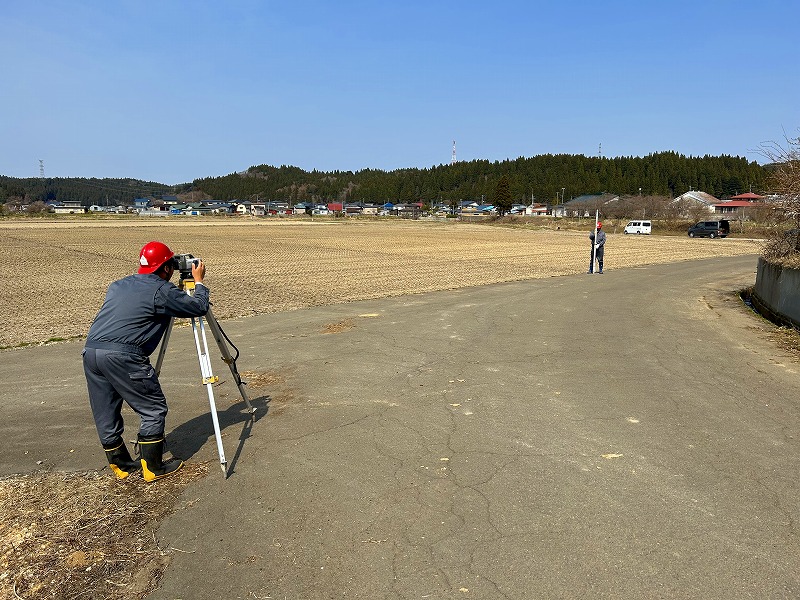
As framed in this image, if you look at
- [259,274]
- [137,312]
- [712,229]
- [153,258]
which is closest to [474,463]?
[137,312]

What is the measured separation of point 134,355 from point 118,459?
0.84m

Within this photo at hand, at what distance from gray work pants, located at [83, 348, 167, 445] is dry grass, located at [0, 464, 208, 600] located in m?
0.42

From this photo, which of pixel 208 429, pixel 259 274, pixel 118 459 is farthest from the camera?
pixel 259 274

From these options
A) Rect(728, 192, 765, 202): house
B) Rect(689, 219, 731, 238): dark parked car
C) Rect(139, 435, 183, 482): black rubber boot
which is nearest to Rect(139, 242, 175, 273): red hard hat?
Rect(139, 435, 183, 482): black rubber boot

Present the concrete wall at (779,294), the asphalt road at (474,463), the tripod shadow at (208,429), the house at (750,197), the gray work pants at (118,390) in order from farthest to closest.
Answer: the house at (750,197) → the concrete wall at (779,294) → the tripod shadow at (208,429) → the gray work pants at (118,390) → the asphalt road at (474,463)

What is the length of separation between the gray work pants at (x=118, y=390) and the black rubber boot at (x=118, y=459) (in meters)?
0.05

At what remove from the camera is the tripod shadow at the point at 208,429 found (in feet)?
16.1

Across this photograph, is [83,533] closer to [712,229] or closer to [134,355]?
[134,355]

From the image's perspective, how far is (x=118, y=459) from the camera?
4.33 m

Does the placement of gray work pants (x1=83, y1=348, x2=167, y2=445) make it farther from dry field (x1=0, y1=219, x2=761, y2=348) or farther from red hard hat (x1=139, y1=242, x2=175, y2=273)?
dry field (x1=0, y1=219, x2=761, y2=348)

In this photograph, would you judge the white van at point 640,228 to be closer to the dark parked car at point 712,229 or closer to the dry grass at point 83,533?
the dark parked car at point 712,229

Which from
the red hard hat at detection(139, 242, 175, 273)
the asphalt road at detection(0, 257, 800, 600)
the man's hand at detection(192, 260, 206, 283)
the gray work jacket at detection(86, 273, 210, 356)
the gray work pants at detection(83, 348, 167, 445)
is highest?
the red hard hat at detection(139, 242, 175, 273)

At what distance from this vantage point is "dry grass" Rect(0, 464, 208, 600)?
10.0 ft

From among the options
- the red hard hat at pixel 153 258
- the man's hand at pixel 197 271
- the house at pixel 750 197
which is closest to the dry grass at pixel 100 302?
the man's hand at pixel 197 271
